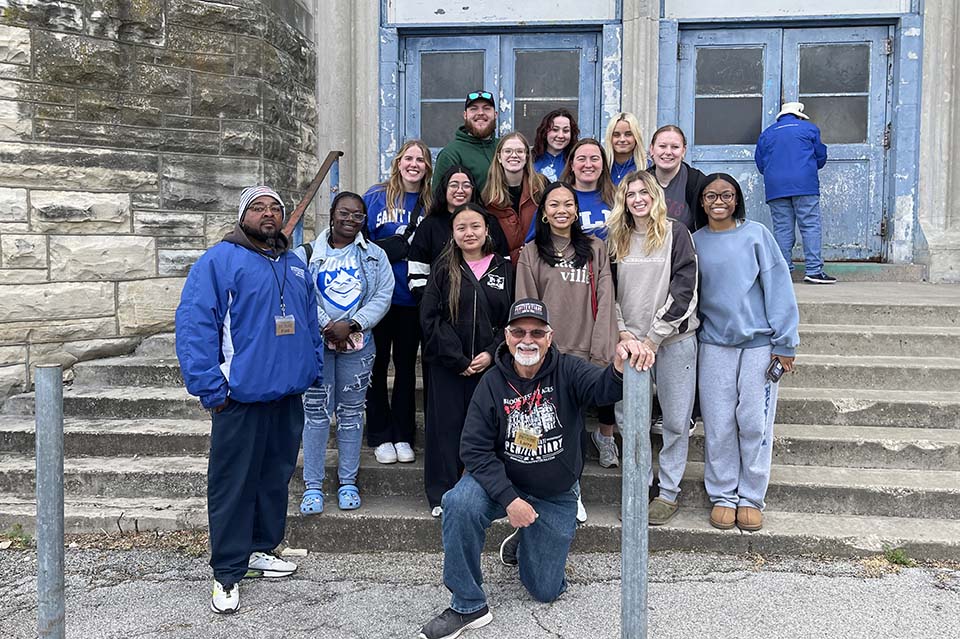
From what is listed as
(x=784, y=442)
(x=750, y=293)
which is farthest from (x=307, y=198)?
(x=784, y=442)

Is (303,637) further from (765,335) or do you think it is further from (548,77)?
(548,77)

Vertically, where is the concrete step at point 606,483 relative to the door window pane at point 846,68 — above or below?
below

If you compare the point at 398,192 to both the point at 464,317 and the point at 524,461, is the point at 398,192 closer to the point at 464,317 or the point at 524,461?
the point at 464,317

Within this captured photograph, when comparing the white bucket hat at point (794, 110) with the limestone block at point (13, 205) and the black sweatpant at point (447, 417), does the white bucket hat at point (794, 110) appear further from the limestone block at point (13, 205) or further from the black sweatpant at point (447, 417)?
the limestone block at point (13, 205)

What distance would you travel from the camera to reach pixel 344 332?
13.2ft

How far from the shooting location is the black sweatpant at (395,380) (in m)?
4.46

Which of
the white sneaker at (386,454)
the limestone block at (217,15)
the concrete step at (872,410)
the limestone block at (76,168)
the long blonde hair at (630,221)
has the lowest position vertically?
the white sneaker at (386,454)

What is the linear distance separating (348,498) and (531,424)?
1313mm

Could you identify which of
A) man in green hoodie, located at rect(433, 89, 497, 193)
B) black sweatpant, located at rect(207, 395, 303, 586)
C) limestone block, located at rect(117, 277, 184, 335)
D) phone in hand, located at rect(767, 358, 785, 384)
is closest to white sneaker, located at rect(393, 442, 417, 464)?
black sweatpant, located at rect(207, 395, 303, 586)

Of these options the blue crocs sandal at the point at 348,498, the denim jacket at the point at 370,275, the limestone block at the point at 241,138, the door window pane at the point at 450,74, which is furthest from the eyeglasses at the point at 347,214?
the door window pane at the point at 450,74

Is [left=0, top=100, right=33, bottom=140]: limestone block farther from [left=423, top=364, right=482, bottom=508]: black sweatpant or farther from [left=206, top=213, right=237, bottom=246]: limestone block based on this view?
[left=423, top=364, right=482, bottom=508]: black sweatpant

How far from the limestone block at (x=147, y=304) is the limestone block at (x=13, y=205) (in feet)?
2.50

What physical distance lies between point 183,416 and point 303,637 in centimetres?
232

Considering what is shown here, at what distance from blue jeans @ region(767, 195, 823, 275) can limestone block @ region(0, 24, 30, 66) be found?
5.92 meters
